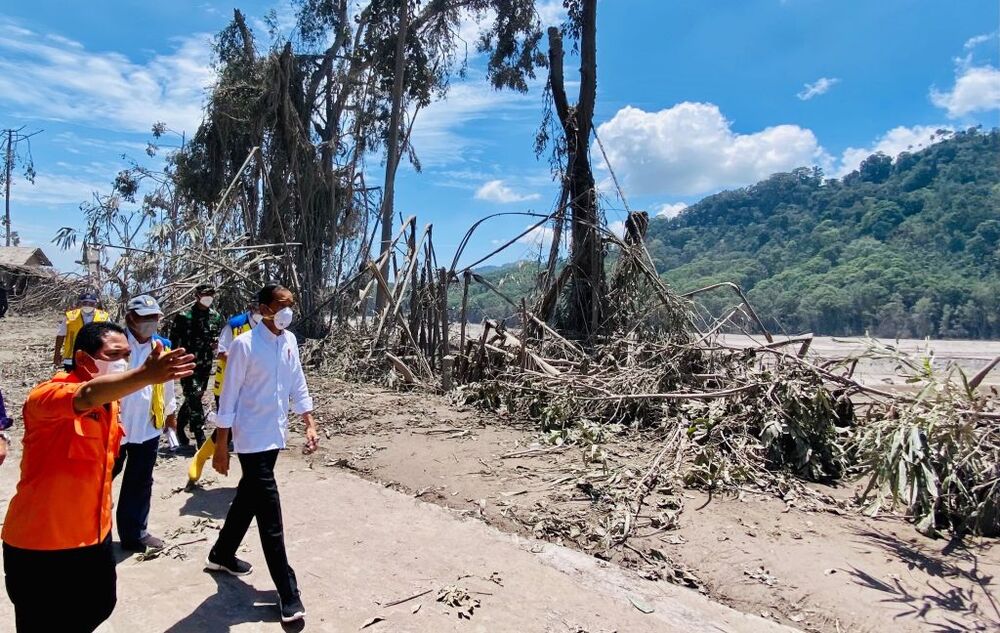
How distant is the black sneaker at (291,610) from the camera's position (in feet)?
9.60

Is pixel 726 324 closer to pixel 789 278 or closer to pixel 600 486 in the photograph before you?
pixel 600 486

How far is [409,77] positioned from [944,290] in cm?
4341

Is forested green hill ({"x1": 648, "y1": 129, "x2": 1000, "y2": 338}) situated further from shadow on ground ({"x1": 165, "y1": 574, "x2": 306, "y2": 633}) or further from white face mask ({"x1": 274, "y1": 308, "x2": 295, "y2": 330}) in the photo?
shadow on ground ({"x1": 165, "y1": 574, "x2": 306, "y2": 633})

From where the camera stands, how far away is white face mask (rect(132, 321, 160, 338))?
12.0 ft

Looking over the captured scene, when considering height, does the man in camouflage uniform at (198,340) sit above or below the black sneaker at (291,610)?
above

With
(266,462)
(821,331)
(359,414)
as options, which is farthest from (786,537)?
(821,331)

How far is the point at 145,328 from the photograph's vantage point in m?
3.67

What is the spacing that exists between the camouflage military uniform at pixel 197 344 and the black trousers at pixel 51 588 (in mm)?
3687

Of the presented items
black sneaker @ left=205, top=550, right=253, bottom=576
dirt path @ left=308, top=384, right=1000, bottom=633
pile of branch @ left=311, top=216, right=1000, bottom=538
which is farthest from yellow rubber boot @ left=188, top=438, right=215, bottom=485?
pile of branch @ left=311, top=216, right=1000, bottom=538

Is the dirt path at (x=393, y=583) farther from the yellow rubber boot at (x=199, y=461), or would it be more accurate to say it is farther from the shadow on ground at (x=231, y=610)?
the yellow rubber boot at (x=199, y=461)

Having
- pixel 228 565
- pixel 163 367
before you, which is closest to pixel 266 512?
pixel 228 565

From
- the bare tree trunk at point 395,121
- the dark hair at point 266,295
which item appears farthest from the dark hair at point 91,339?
the bare tree trunk at point 395,121

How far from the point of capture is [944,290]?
44.6m

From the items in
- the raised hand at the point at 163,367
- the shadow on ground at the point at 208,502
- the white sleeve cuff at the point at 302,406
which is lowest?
the shadow on ground at the point at 208,502
